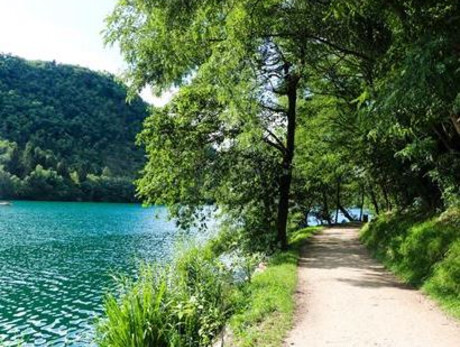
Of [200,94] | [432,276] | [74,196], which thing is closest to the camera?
[432,276]

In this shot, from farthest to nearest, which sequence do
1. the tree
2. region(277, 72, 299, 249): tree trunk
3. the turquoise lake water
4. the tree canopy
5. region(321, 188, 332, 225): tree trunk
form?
region(321, 188, 332, 225): tree trunk, region(277, 72, 299, 249): tree trunk, the turquoise lake water, the tree, the tree canopy

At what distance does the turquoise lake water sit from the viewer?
14.2 m

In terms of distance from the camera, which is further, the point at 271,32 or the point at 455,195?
the point at 455,195

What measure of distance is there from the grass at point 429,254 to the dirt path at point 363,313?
1.04 ft

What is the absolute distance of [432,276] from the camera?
33.9ft

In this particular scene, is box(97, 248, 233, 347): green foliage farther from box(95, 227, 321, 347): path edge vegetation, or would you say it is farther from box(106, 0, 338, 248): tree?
box(106, 0, 338, 248): tree

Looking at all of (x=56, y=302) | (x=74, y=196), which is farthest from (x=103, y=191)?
(x=56, y=302)

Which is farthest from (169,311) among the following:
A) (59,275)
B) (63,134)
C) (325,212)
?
(63,134)

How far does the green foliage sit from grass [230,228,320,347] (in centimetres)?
43

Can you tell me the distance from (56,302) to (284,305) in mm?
12022

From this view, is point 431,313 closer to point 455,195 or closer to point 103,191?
point 455,195

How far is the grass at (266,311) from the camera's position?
7059 mm

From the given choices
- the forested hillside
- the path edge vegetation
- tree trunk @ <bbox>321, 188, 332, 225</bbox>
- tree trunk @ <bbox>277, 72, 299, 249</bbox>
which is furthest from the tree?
the forested hillside

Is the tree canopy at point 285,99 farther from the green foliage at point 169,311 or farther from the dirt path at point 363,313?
the green foliage at point 169,311
